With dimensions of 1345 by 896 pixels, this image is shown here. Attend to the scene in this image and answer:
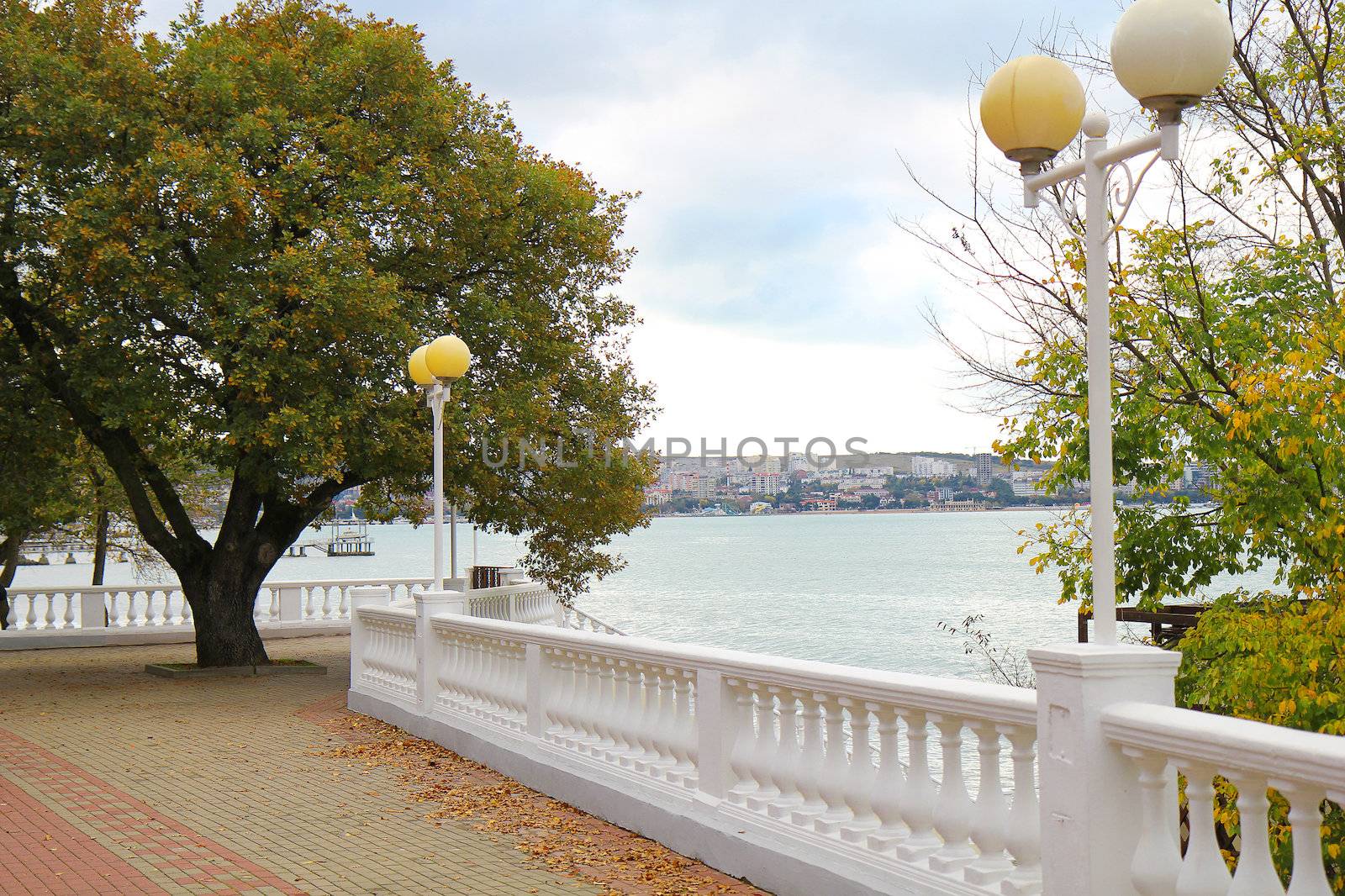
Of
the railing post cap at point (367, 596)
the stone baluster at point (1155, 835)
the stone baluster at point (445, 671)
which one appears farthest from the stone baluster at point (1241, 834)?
the railing post cap at point (367, 596)

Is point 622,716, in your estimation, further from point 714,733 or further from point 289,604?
point 289,604

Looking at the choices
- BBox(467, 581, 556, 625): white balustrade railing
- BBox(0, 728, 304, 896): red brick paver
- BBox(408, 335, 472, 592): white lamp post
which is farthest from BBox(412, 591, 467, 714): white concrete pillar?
BBox(467, 581, 556, 625): white balustrade railing

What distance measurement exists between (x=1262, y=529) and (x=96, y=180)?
14.5 metres

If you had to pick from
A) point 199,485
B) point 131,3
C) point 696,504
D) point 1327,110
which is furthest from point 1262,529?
point 696,504

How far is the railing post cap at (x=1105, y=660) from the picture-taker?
4.32 meters

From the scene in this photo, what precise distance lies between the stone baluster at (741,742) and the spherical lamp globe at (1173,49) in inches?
144

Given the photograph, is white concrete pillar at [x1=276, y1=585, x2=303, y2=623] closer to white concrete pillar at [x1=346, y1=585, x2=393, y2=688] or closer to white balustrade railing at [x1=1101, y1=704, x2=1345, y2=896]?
white concrete pillar at [x1=346, y1=585, x2=393, y2=688]

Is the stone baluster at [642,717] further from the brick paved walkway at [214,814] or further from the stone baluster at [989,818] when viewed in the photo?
the stone baluster at [989,818]

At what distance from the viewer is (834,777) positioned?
607 centimetres

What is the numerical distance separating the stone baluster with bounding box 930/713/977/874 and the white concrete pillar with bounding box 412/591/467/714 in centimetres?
743

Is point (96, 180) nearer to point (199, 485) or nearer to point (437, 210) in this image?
point (437, 210)

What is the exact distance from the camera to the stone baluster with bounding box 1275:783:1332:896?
3488 millimetres

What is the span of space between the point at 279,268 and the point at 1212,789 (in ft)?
45.3

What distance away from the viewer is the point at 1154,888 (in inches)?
164
